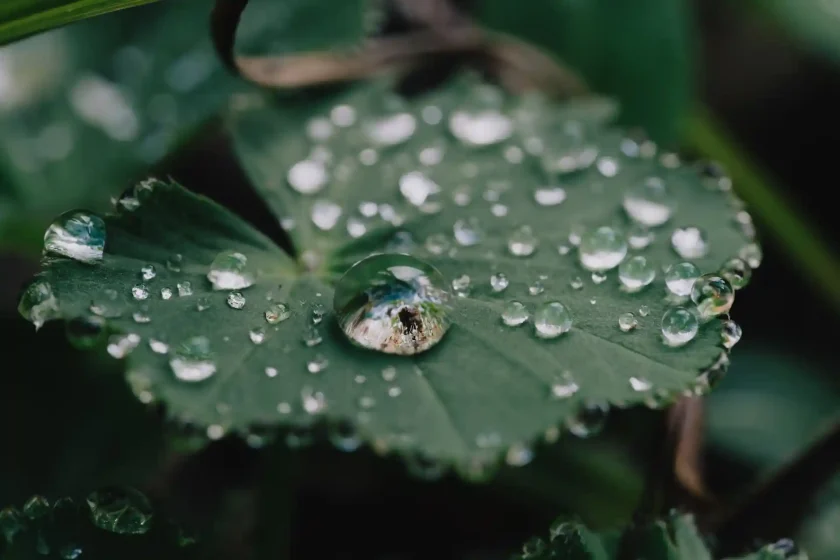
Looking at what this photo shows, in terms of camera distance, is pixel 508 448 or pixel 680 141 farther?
pixel 680 141

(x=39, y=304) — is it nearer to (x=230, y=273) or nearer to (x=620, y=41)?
(x=230, y=273)

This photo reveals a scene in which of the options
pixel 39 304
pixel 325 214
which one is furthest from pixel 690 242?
pixel 39 304

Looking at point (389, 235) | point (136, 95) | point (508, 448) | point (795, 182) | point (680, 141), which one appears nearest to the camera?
point (508, 448)

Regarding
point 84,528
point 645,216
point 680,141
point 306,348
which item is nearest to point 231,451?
point 84,528

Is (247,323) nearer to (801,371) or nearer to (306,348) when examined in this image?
(306,348)

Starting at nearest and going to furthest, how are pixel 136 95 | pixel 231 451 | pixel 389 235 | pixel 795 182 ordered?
pixel 389 235 → pixel 231 451 → pixel 136 95 → pixel 795 182

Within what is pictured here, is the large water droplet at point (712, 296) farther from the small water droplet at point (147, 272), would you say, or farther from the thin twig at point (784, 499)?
the small water droplet at point (147, 272)

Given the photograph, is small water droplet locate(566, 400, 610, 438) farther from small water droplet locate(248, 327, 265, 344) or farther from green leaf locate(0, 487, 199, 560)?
green leaf locate(0, 487, 199, 560)
